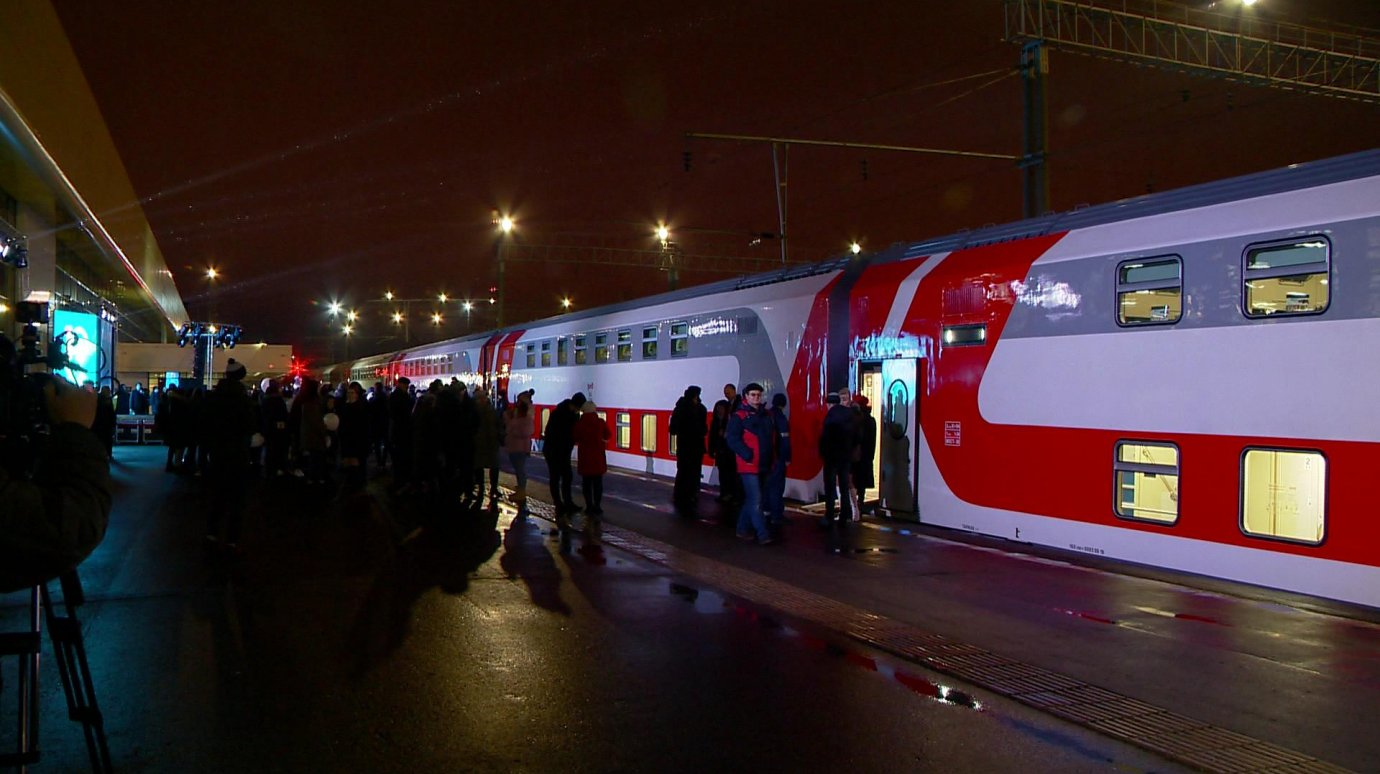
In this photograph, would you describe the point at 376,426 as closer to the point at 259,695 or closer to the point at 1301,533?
the point at 259,695

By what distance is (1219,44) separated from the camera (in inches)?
635

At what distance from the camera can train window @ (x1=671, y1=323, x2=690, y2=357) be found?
18719 mm

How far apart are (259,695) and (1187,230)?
28.1ft

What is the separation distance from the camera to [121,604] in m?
8.23

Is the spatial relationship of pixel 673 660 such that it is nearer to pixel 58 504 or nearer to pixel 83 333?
pixel 58 504

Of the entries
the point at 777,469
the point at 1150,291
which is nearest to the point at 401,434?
the point at 777,469

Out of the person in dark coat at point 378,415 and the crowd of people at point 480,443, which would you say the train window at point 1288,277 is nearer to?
the crowd of people at point 480,443

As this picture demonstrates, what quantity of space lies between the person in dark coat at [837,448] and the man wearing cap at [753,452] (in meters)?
1.05

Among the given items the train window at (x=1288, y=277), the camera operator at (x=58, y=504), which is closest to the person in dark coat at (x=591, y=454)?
the train window at (x=1288, y=277)

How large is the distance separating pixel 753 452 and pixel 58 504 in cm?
916

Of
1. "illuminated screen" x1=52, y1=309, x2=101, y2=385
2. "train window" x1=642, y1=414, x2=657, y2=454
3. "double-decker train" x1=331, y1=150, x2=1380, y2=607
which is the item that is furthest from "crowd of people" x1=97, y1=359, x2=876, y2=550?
"train window" x1=642, y1=414, x2=657, y2=454

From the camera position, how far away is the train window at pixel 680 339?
1872 centimetres

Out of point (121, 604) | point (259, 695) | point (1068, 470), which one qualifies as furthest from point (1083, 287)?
point (121, 604)

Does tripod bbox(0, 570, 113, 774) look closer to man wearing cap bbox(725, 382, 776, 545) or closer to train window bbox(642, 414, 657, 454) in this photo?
man wearing cap bbox(725, 382, 776, 545)
